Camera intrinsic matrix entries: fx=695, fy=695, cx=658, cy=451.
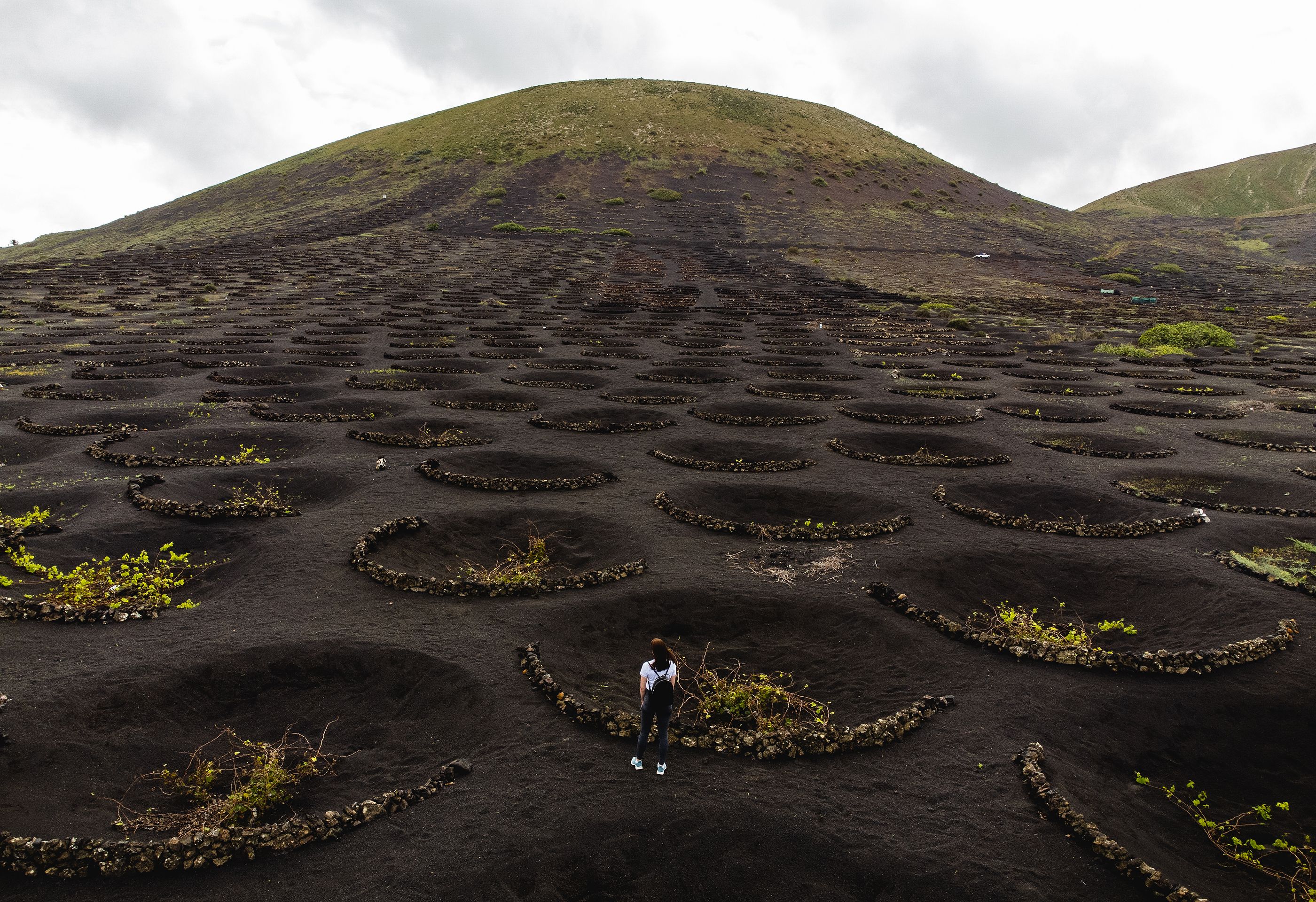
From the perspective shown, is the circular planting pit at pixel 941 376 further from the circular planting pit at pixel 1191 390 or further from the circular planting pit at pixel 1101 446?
the circular planting pit at pixel 1101 446

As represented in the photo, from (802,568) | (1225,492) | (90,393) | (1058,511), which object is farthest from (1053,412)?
(90,393)

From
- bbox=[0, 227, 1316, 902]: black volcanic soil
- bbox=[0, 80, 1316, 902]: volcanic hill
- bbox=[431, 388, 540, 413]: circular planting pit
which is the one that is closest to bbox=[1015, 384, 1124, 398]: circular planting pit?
bbox=[0, 80, 1316, 902]: volcanic hill

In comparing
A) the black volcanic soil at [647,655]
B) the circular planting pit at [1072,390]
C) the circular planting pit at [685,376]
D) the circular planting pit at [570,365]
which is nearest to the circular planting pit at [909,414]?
the black volcanic soil at [647,655]

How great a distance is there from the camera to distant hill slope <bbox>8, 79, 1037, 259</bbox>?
110 m

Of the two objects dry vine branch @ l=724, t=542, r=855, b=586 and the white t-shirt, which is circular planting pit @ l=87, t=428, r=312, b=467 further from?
the white t-shirt

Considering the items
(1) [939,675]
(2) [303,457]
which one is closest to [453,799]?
(1) [939,675]

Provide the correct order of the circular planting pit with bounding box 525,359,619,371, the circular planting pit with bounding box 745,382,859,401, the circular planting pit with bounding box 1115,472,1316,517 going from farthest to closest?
1. the circular planting pit with bounding box 525,359,619,371
2. the circular planting pit with bounding box 745,382,859,401
3. the circular planting pit with bounding box 1115,472,1316,517

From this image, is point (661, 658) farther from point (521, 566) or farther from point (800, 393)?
point (800, 393)

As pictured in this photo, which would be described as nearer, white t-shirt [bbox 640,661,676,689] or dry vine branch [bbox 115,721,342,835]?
dry vine branch [bbox 115,721,342,835]

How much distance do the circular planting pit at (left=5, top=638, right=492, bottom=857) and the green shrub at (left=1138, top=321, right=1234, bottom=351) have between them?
52923mm

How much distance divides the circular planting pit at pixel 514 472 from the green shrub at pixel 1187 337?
146 ft

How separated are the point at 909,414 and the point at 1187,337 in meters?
33.0

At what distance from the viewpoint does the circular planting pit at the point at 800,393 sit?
102 feet

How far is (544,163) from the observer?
123m
